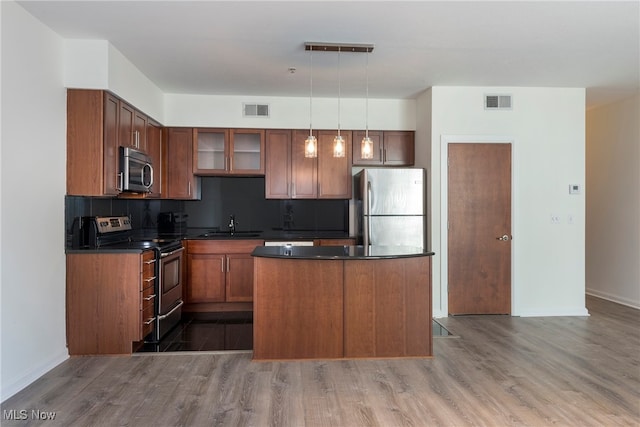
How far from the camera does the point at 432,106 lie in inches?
173

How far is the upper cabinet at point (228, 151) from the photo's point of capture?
4.81m

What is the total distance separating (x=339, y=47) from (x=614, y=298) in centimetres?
478

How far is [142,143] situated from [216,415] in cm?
292

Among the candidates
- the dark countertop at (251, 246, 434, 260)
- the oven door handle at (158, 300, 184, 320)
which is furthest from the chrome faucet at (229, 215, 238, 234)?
the dark countertop at (251, 246, 434, 260)

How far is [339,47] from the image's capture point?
127 inches

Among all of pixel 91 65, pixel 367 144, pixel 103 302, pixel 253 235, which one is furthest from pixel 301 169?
pixel 103 302

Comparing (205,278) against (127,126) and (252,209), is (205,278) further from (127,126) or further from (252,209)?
(127,126)

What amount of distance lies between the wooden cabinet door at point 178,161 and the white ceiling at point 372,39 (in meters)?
0.61

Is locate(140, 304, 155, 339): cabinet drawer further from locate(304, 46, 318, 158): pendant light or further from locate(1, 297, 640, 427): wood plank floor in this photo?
locate(304, 46, 318, 158): pendant light

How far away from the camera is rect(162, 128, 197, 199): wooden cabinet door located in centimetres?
476

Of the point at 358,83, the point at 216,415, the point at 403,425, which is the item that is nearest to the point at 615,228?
the point at 358,83

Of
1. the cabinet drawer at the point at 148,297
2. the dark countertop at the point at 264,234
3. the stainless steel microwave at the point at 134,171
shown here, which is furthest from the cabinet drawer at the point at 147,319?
the dark countertop at the point at 264,234

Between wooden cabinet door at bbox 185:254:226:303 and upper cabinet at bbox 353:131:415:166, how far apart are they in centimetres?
210

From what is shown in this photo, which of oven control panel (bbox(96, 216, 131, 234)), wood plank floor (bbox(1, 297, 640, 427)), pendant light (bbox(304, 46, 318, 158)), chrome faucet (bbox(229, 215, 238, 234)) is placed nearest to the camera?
wood plank floor (bbox(1, 297, 640, 427))
